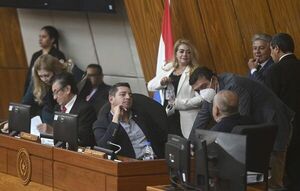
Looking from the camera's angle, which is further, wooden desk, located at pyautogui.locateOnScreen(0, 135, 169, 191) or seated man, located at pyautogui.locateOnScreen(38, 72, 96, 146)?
seated man, located at pyautogui.locateOnScreen(38, 72, 96, 146)

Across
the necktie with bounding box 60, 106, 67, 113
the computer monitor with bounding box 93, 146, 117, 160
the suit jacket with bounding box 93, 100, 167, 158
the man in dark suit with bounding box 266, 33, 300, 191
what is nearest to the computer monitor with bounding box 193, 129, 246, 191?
the computer monitor with bounding box 93, 146, 117, 160

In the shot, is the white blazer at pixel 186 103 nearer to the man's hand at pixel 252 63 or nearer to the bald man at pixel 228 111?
the man's hand at pixel 252 63

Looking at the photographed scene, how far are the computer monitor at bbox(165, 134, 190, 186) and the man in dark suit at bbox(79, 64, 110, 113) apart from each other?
4.03 metres

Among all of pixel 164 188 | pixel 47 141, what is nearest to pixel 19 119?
pixel 47 141

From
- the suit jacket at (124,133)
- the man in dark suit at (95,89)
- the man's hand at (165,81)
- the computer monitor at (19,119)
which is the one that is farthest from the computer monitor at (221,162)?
the man in dark suit at (95,89)

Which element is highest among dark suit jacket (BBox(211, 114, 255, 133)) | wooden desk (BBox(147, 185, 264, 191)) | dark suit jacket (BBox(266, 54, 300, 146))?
dark suit jacket (BBox(266, 54, 300, 146))

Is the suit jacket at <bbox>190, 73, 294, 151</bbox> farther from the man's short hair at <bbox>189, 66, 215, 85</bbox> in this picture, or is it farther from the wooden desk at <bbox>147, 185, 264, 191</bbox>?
the wooden desk at <bbox>147, 185, 264, 191</bbox>

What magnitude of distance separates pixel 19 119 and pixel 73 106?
1.65 feet

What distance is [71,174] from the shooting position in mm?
7691

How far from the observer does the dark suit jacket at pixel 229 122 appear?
6.89 metres

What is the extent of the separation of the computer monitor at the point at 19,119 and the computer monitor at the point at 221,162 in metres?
2.58

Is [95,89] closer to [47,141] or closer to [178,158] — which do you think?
[47,141]

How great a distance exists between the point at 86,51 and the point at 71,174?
5.70 m

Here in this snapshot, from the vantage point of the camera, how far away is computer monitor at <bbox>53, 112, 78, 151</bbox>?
7.61 meters
